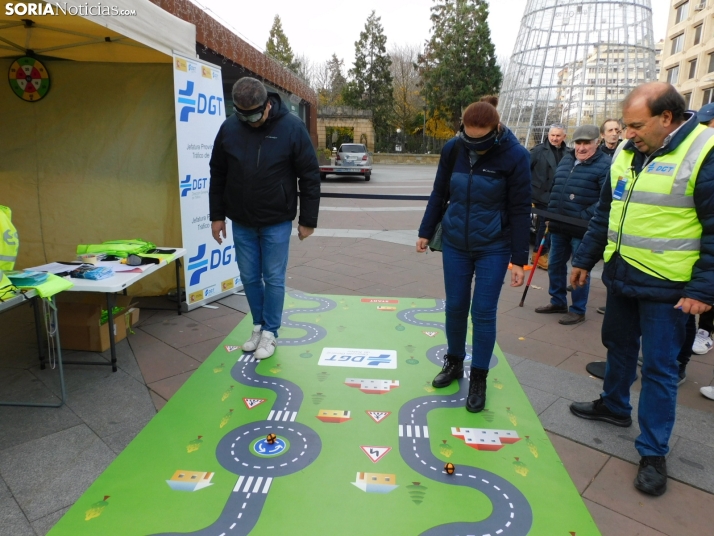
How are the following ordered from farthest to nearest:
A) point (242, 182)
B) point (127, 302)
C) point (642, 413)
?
point (127, 302), point (242, 182), point (642, 413)

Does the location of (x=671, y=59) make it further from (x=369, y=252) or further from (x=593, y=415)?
(x=593, y=415)

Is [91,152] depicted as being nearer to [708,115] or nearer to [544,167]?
[544,167]

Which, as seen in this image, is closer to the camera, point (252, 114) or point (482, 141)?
point (482, 141)

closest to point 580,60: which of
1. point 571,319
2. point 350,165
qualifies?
point 571,319

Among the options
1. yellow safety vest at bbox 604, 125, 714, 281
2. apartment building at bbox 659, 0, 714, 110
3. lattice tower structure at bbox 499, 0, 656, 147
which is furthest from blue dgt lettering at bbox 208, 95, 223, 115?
apartment building at bbox 659, 0, 714, 110

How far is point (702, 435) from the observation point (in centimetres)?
278

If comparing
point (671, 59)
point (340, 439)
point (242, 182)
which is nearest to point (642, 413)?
point (340, 439)

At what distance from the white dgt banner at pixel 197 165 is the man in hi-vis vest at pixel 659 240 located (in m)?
3.40

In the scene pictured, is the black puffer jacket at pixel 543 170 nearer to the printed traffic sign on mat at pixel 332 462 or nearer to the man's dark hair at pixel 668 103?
the printed traffic sign on mat at pixel 332 462

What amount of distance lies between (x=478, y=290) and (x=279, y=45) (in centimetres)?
5389

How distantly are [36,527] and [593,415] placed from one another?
112 inches

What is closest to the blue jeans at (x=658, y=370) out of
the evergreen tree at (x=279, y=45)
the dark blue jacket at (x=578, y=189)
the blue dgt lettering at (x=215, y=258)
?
the dark blue jacket at (x=578, y=189)

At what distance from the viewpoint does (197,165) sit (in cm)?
453

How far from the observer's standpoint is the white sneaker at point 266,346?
3.59m
